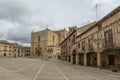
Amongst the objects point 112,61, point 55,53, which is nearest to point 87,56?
point 112,61

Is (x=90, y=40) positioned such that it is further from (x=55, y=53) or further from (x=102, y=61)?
(x=55, y=53)

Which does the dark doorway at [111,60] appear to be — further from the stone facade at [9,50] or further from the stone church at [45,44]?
the stone facade at [9,50]

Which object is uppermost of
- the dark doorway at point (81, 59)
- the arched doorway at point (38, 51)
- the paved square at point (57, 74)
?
the arched doorway at point (38, 51)

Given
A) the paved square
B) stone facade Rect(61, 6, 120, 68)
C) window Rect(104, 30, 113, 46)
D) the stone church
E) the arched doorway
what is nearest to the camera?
the paved square

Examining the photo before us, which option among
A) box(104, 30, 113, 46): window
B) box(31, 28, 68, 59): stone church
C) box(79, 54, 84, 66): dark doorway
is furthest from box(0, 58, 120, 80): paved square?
box(31, 28, 68, 59): stone church

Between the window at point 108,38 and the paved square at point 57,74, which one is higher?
the window at point 108,38

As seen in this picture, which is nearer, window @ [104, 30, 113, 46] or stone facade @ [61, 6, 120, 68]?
stone facade @ [61, 6, 120, 68]

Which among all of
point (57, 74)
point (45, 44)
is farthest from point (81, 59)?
point (45, 44)

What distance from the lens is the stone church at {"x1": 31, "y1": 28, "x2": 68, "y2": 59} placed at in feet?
292

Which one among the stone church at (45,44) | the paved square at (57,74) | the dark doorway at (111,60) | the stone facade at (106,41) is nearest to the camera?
the paved square at (57,74)

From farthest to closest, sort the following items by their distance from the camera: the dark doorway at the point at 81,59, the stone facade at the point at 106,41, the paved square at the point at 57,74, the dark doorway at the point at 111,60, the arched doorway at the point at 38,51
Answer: the arched doorway at the point at 38,51, the dark doorway at the point at 81,59, the dark doorway at the point at 111,60, the stone facade at the point at 106,41, the paved square at the point at 57,74

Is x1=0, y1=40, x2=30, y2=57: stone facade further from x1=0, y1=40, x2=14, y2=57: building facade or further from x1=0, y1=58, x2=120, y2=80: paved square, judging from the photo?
x1=0, y1=58, x2=120, y2=80: paved square

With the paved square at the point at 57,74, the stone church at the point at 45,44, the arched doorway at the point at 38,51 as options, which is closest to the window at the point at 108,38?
the paved square at the point at 57,74

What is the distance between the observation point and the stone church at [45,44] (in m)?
89.1
